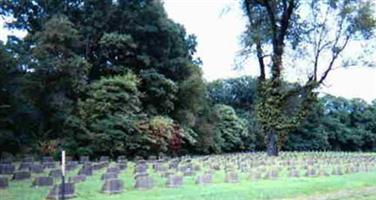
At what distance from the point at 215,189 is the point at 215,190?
0.29 meters

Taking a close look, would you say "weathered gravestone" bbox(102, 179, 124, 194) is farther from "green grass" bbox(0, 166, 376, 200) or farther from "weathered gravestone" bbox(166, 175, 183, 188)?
"weathered gravestone" bbox(166, 175, 183, 188)

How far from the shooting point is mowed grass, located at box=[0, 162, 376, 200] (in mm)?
13375

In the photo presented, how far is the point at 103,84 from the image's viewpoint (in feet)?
107

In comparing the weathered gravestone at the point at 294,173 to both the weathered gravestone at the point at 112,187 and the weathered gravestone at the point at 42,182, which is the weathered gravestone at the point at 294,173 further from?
the weathered gravestone at the point at 42,182

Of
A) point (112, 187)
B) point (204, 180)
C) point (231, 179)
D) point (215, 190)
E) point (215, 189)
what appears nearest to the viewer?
point (112, 187)

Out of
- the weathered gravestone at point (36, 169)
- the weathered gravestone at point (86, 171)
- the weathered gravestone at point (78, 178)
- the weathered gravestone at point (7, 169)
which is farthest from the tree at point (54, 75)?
the weathered gravestone at point (78, 178)

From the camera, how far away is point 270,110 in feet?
112

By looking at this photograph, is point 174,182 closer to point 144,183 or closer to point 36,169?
point 144,183

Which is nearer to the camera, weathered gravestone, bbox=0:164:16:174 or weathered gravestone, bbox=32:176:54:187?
weathered gravestone, bbox=32:176:54:187

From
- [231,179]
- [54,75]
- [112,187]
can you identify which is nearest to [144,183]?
[112,187]

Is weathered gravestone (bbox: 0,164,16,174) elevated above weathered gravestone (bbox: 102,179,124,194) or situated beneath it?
elevated above

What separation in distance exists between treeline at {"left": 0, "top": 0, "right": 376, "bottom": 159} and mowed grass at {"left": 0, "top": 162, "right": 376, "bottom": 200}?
1257cm

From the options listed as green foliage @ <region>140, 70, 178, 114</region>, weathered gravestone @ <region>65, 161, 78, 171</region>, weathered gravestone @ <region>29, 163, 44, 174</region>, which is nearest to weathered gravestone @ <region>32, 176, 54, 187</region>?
weathered gravestone @ <region>29, 163, 44, 174</region>

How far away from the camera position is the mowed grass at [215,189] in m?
13.4
